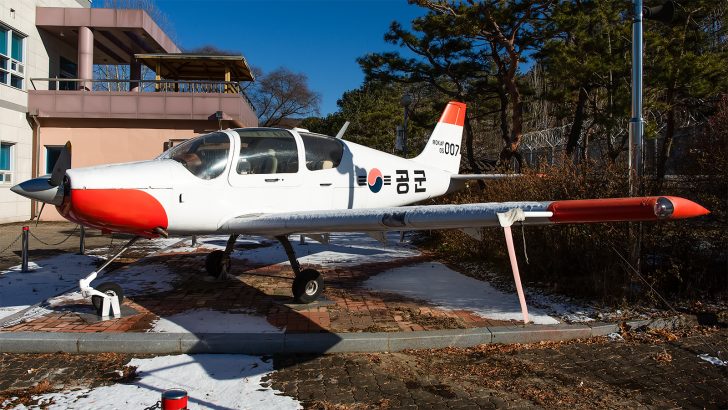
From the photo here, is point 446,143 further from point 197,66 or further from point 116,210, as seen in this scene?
point 197,66

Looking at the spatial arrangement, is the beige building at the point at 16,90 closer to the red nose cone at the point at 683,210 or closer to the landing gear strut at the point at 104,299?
the landing gear strut at the point at 104,299

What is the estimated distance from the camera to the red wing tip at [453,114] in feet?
33.1

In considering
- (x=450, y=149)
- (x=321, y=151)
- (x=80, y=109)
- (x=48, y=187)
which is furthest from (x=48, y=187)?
(x=80, y=109)

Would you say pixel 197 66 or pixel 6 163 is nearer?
pixel 6 163

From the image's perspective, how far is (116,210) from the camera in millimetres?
4496

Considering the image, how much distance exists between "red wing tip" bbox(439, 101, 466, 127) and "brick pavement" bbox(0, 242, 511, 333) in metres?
4.15

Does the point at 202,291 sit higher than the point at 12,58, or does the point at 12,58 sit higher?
the point at 12,58

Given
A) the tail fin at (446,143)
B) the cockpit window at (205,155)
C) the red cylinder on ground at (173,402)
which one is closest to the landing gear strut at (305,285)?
the cockpit window at (205,155)

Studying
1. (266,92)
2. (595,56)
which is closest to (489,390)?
(595,56)

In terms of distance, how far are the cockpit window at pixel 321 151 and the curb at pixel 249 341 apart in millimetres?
2422

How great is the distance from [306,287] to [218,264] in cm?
208

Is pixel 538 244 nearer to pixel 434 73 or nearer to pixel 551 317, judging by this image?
pixel 551 317

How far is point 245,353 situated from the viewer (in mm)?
4188

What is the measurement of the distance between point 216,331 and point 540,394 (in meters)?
2.87
